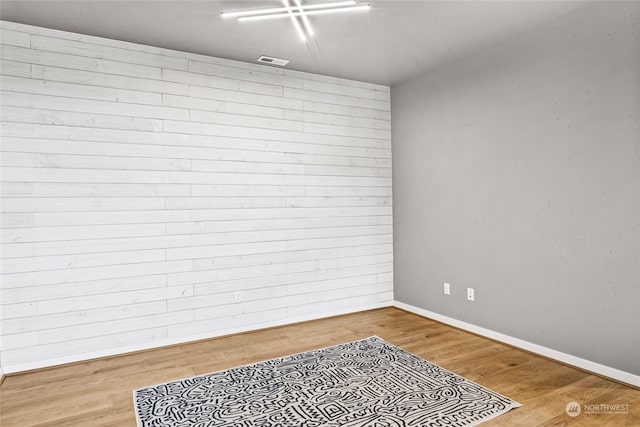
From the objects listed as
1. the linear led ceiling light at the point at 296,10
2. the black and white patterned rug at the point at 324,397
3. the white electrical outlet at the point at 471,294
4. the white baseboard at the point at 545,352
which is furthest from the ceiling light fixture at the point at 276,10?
the white baseboard at the point at 545,352

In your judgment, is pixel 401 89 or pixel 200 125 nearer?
pixel 200 125

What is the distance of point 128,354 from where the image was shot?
11.1ft

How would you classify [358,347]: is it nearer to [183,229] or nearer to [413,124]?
[183,229]

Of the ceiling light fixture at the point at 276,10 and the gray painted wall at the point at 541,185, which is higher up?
the ceiling light fixture at the point at 276,10

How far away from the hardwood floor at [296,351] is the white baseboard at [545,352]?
0.22 feet

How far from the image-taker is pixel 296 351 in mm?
3381

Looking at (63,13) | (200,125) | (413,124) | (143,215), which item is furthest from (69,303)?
(413,124)

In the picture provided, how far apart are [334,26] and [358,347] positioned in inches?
109

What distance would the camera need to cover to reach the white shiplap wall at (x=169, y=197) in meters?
3.08

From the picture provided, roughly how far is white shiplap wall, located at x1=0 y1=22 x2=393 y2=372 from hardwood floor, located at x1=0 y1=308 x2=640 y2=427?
28cm

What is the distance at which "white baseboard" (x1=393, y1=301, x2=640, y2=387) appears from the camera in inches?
105

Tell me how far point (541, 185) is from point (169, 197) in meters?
3.24

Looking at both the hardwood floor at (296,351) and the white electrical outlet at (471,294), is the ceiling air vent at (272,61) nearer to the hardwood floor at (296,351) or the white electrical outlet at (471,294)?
the hardwood floor at (296,351)

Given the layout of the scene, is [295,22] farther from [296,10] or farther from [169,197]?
[169,197]
